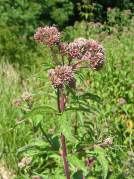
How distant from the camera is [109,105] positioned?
19.1 feet

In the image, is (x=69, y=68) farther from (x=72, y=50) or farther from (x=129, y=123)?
(x=129, y=123)

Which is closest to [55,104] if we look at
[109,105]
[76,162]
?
[76,162]

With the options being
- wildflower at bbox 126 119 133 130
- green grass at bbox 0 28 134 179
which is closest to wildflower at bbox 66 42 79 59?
green grass at bbox 0 28 134 179

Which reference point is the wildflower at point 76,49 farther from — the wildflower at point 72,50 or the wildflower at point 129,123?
the wildflower at point 129,123

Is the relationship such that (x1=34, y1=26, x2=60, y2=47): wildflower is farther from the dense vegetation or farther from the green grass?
the green grass

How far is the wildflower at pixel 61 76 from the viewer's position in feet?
8.79

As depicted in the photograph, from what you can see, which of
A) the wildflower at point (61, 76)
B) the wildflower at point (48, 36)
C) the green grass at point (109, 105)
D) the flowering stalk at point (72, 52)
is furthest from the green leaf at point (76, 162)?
the green grass at point (109, 105)

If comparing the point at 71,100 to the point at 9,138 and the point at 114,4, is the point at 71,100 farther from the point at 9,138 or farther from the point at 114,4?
the point at 114,4

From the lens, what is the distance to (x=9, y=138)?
18.8 ft

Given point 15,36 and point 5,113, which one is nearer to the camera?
point 5,113

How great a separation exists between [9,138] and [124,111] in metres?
1.21

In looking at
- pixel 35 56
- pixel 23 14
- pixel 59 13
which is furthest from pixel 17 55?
pixel 59 13

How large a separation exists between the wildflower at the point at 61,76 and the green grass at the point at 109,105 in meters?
1.57

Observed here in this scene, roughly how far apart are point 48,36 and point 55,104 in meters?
0.43
